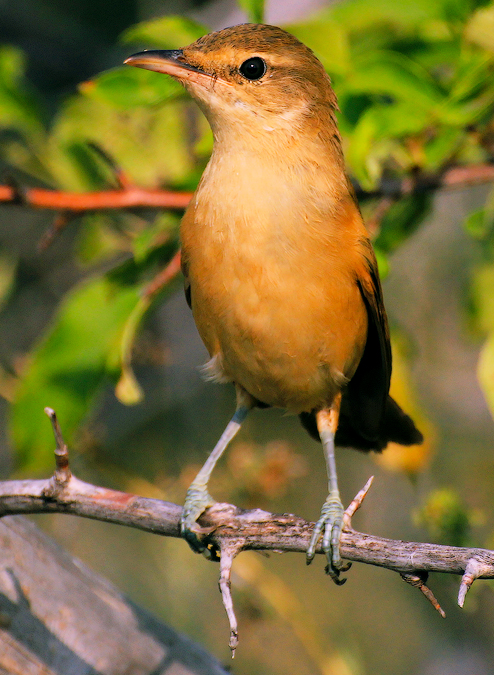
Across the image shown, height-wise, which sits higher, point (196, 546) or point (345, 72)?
point (345, 72)

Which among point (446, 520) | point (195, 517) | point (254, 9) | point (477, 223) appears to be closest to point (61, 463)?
point (195, 517)

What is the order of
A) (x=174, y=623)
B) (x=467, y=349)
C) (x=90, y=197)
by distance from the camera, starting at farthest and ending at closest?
(x=467, y=349), (x=174, y=623), (x=90, y=197)

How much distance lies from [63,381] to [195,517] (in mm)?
1410

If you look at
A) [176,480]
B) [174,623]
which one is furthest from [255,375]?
[174,623]

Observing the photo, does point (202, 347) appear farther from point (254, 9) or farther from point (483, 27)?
point (483, 27)

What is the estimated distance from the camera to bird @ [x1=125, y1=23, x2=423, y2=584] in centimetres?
301

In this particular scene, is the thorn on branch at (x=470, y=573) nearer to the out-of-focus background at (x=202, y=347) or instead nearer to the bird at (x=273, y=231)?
the bird at (x=273, y=231)

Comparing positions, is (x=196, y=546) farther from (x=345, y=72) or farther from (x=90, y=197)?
(x=345, y=72)

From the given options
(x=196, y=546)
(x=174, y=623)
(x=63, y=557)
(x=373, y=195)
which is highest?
(x=373, y=195)

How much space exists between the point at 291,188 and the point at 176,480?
8.23ft

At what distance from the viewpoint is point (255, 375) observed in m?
3.34

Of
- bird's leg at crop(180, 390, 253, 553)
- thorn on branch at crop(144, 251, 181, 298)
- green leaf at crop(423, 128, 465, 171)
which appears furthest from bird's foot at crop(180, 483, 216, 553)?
green leaf at crop(423, 128, 465, 171)

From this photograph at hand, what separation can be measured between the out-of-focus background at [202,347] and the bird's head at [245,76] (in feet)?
1.28

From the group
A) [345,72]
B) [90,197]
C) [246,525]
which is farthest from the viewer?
[90,197]
